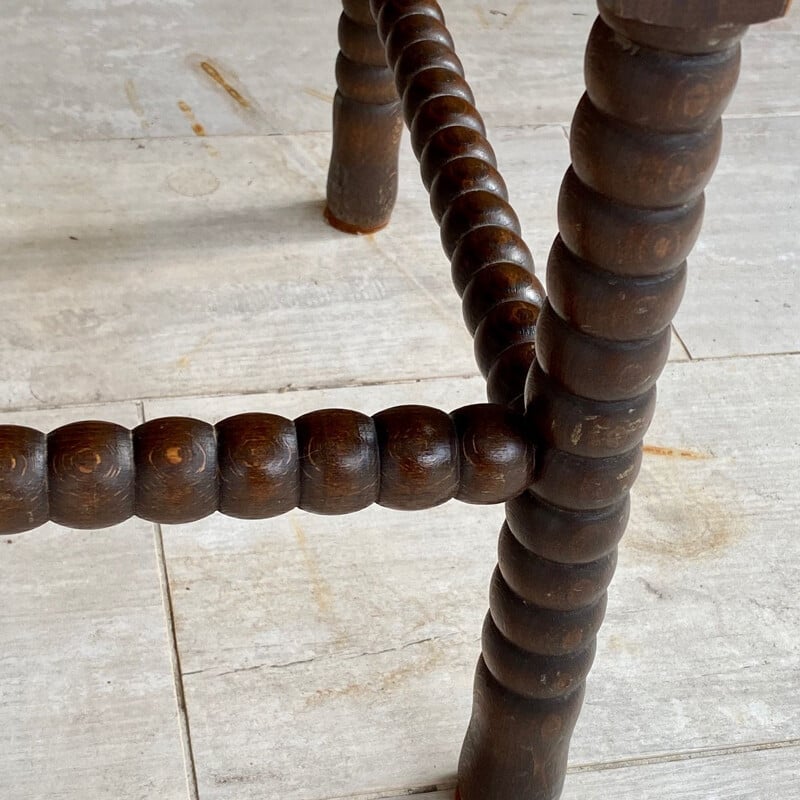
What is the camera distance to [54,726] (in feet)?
2.39

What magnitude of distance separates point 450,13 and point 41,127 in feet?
1.77

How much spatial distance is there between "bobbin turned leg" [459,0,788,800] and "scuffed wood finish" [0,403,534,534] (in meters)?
0.03

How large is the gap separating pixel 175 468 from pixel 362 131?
1.95 feet

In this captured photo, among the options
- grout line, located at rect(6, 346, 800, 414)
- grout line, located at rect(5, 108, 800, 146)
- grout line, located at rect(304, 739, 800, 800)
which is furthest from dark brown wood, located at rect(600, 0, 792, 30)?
grout line, located at rect(5, 108, 800, 146)

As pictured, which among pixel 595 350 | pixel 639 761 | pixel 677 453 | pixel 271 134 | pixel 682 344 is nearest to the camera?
pixel 595 350

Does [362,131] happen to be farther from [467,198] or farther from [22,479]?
[22,479]

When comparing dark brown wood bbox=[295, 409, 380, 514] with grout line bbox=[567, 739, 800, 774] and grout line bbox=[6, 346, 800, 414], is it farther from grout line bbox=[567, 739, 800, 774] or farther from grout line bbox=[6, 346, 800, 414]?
grout line bbox=[6, 346, 800, 414]

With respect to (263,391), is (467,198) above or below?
above

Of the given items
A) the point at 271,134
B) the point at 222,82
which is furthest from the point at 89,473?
the point at 222,82

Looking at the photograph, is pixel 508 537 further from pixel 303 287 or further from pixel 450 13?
pixel 450 13

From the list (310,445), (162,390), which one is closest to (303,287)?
(162,390)

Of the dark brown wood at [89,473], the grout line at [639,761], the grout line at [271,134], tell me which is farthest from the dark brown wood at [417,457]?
the grout line at [271,134]

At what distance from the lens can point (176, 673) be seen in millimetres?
764

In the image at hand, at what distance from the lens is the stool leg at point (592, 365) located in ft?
1.50
